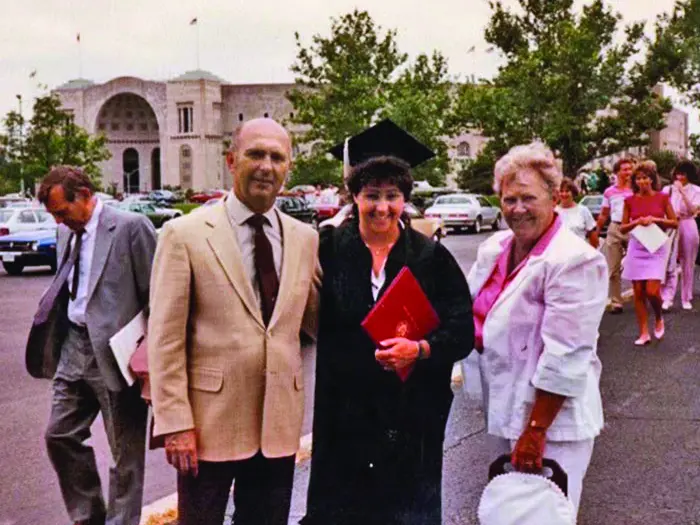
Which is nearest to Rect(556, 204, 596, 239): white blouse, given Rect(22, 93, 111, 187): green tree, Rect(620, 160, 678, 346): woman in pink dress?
Rect(620, 160, 678, 346): woman in pink dress

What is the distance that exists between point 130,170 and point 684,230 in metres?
112

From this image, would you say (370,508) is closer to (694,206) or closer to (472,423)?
(472,423)

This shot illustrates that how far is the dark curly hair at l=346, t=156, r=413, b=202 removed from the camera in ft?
11.8

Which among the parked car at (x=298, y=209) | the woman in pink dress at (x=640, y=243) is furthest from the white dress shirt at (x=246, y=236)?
the parked car at (x=298, y=209)

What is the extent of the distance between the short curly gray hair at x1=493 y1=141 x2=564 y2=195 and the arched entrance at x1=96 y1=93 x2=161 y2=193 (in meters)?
115

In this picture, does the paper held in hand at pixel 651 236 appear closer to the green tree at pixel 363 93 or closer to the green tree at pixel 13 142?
the green tree at pixel 363 93

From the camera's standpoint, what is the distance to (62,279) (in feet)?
15.2

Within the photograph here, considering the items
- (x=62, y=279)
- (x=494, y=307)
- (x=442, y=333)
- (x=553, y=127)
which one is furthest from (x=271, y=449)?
(x=553, y=127)

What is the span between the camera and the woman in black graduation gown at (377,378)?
3.53 meters

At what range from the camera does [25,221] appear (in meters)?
25.1

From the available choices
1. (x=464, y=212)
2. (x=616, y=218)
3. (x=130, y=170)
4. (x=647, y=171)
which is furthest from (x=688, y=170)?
(x=130, y=170)

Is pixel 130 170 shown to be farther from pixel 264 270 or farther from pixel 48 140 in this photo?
pixel 264 270

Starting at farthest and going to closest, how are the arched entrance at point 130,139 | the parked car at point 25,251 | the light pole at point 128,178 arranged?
the light pole at point 128,178, the arched entrance at point 130,139, the parked car at point 25,251

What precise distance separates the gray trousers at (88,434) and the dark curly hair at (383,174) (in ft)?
5.29
